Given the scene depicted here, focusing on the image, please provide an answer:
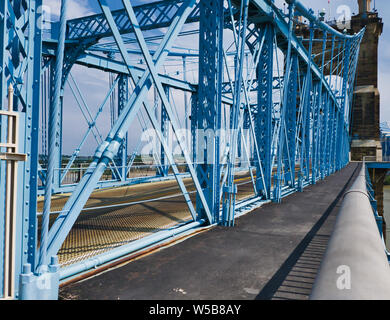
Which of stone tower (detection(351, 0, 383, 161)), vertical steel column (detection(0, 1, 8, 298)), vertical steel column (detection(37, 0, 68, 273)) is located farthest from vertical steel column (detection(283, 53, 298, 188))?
stone tower (detection(351, 0, 383, 161))

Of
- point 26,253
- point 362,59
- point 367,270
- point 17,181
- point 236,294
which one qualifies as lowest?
point 236,294

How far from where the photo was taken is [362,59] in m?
48.6

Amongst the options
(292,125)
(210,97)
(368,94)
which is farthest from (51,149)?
(368,94)

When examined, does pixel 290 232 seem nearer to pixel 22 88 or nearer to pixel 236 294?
pixel 236 294

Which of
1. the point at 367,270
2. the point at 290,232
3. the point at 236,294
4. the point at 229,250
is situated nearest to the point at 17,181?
the point at 236,294

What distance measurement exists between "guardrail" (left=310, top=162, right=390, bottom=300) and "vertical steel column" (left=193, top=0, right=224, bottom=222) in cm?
536

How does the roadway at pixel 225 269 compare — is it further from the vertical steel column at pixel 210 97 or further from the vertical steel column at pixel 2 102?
the vertical steel column at pixel 210 97

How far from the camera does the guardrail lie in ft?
3.85

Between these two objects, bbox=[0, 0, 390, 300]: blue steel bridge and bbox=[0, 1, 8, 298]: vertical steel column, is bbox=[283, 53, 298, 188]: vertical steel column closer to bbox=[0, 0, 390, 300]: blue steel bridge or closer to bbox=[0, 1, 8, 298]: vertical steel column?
bbox=[0, 0, 390, 300]: blue steel bridge

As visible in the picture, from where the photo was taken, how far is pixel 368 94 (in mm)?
47719

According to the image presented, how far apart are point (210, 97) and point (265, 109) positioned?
463 centimetres

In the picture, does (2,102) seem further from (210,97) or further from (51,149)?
(210,97)
